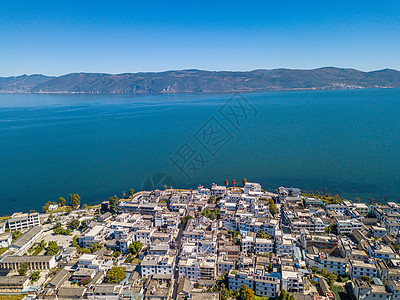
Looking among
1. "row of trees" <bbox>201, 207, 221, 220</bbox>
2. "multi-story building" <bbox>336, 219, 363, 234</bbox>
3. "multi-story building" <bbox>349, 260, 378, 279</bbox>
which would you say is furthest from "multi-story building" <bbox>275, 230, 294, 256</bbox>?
"row of trees" <bbox>201, 207, 221, 220</bbox>

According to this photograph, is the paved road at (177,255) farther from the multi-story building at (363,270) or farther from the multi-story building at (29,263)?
the multi-story building at (363,270)

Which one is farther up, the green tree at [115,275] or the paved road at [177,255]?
the green tree at [115,275]

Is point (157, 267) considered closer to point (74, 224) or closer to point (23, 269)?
point (23, 269)

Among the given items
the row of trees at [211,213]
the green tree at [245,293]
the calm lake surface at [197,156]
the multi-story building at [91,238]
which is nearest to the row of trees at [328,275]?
the green tree at [245,293]

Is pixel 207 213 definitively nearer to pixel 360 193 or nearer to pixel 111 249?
pixel 111 249

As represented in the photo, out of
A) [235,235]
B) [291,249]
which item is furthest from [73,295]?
[291,249]

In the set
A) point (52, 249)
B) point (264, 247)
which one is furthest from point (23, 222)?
point (264, 247)

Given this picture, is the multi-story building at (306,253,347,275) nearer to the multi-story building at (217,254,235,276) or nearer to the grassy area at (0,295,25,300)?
the multi-story building at (217,254,235,276)
